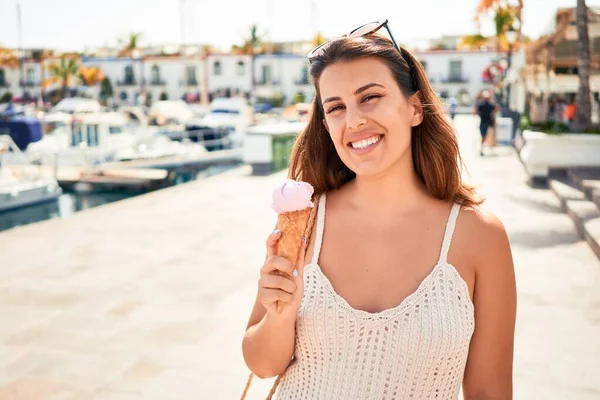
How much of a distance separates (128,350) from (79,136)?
1783 cm

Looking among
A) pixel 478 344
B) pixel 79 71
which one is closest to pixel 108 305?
pixel 478 344

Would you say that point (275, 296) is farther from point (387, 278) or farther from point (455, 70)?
point (455, 70)

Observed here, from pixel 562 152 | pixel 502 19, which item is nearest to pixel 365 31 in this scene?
pixel 562 152

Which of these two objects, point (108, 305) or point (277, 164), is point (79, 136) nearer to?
point (277, 164)

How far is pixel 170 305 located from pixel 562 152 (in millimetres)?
8051

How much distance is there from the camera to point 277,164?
14.7m

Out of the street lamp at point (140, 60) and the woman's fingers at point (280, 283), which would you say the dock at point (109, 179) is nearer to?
the woman's fingers at point (280, 283)

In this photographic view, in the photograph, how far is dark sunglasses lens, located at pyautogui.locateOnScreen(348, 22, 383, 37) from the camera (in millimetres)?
1812

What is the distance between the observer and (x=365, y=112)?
175 centimetres

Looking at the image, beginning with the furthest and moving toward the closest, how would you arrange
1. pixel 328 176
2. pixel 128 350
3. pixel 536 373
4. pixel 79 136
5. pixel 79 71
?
1. pixel 79 71
2. pixel 79 136
3. pixel 128 350
4. pixel 536 373
5. pixel 328 176

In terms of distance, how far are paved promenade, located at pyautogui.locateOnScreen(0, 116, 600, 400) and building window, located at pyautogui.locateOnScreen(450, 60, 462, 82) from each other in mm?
54272

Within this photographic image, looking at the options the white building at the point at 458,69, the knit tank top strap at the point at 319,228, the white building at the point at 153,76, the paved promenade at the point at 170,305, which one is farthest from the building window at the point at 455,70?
the knit tank top strap at the point at 319,228

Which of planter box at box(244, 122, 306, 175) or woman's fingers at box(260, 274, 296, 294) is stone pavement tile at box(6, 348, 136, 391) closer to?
woman's fingers at box(260, 274, 296, 294)

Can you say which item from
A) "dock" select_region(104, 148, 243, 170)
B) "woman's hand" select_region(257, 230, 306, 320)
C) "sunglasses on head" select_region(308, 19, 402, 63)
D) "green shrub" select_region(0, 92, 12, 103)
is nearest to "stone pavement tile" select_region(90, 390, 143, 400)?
"woman's hand" select_region(257, 230, 306, 320)
